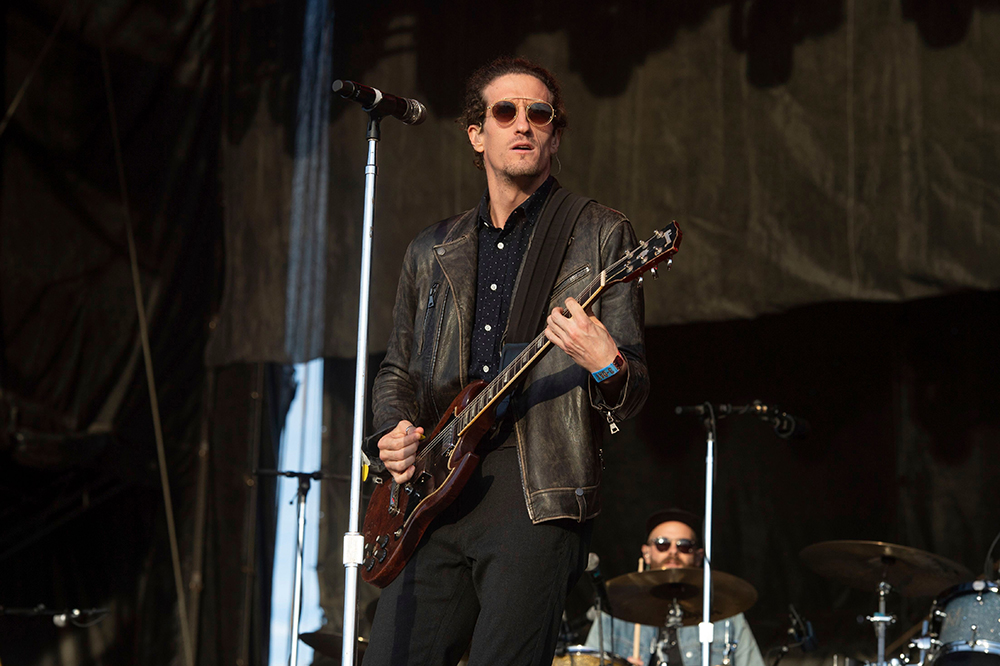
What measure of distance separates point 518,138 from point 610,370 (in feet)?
2.37

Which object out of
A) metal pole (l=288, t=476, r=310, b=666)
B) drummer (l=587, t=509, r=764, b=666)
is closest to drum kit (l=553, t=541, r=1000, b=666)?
drummer (l=587, t=509, r=764, b=666)

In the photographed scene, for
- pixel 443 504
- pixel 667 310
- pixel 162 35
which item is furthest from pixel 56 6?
pixel 443 504

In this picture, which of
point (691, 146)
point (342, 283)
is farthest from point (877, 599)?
point (342, 283)

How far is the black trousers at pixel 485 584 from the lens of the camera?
233 centimetres

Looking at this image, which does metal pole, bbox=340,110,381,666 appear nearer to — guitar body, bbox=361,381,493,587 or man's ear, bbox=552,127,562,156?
guitar body, bbox=361,381,493,587

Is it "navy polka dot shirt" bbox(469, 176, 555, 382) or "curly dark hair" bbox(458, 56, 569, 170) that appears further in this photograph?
"curly dark hair" bbox(458, 56, 569, 170)

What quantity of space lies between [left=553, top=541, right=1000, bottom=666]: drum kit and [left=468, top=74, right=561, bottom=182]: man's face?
2830 mm

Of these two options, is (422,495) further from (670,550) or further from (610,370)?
(670,550)

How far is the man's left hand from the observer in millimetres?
2275

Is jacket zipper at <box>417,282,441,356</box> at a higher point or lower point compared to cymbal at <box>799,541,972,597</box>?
higher

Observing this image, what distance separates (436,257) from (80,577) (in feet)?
14.9

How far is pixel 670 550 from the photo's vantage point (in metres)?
5.94

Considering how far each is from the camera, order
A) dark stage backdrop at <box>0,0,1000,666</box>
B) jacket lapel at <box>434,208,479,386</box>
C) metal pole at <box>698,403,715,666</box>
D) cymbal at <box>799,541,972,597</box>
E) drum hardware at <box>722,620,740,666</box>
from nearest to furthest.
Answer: jacket lapel at <box>434,208,479,386</box>
metal pole at <box>698,403,715,666</box>
cymbal at <box>799,541,972,597</box>
dark stage backdrop at <box>0,0,1000,666</box>
drum hardware at <box>722,620,740,666</box>

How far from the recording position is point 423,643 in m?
2.46
